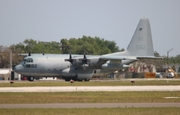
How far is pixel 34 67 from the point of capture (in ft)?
246

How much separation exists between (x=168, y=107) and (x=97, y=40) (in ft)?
476

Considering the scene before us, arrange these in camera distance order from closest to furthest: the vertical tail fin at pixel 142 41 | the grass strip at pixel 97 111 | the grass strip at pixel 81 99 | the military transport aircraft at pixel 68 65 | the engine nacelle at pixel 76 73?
the grass strip at pixel 97 111
the grass strip at pixel 81 99
the military transport aircraft at pixel 68 65
the engine nacelle at pixel 76 73
the vertical tail fin at pixel 142 41

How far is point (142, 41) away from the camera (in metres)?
84.9


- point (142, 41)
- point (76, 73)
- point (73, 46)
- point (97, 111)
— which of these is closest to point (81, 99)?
point (97, 111)


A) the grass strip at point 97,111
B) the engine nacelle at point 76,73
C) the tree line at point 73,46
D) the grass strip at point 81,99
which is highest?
the tree line at point 73,46

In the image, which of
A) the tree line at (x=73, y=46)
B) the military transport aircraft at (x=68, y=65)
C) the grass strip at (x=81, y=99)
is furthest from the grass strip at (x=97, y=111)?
the tree line at (x=73, y=46)

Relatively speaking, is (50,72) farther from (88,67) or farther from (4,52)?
(4,52)

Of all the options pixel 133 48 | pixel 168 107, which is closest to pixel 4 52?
pixel 133 48

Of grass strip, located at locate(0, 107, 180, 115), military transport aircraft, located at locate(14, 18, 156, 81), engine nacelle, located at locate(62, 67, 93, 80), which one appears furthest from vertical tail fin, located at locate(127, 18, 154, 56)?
grass strip, located at locate(0, 107, 180, 115)

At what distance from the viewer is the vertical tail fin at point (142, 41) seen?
84438mm

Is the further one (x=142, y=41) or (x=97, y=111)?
(x=142, y=41)

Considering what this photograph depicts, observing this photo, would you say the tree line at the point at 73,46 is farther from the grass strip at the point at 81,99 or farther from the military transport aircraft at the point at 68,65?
the grass strip at the point at 81,99

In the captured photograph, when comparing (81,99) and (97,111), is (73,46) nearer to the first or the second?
(81,99)

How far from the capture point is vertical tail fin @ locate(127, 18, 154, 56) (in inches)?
3324
